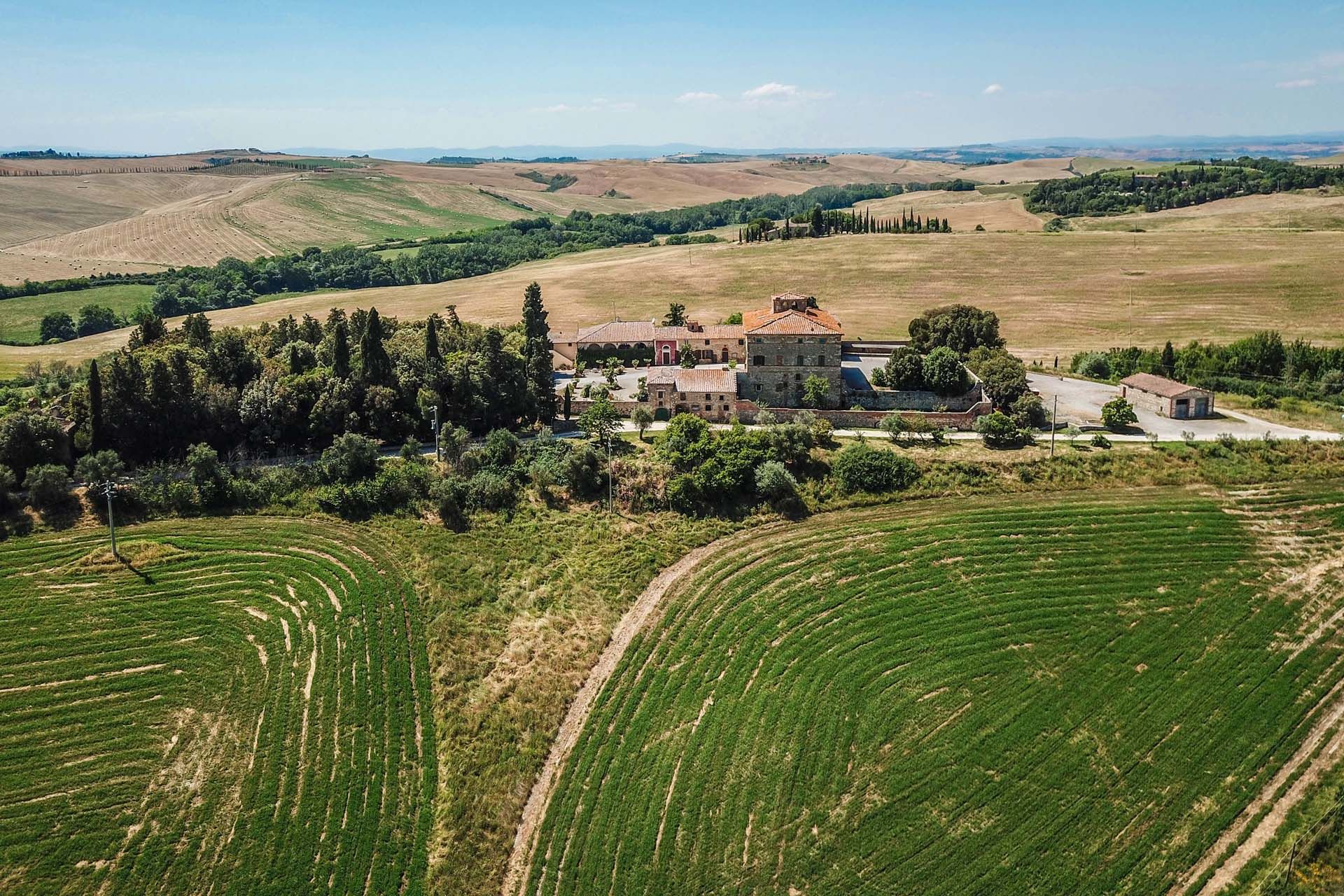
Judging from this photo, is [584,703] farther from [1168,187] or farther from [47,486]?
[1168,187]

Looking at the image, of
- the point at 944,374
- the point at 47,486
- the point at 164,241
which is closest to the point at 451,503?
the point at 47,486

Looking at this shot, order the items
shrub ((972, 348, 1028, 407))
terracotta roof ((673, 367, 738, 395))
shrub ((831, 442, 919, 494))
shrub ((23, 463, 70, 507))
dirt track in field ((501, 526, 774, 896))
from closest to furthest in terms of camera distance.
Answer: dirt track in field ((501, 526, 774, 896)), shrub ((23, 463, 70, 507)), shrub ((831, 442, 919, 494)), shrub ((972, 348, 1028, 407)), terracotta roof ((673, 367, 738, 395))

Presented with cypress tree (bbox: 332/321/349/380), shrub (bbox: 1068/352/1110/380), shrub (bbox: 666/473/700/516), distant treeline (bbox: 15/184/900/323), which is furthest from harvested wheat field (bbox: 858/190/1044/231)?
cypress tree (bbox: 332/321/349/380)

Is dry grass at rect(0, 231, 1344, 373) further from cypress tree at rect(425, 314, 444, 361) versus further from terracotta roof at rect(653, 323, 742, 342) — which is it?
cypress tree at rect(425, 314, 444, 361)

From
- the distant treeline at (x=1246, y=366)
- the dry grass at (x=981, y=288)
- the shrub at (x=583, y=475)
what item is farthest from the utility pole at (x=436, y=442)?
the distant treeline at (x=1246, y=366)

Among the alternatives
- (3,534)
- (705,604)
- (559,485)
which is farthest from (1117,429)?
(3,534)


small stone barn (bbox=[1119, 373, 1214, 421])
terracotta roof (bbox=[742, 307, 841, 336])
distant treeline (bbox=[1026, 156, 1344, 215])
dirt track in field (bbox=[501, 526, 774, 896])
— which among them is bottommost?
dirt track in field (bbox=[501, 526, 774, 896])
